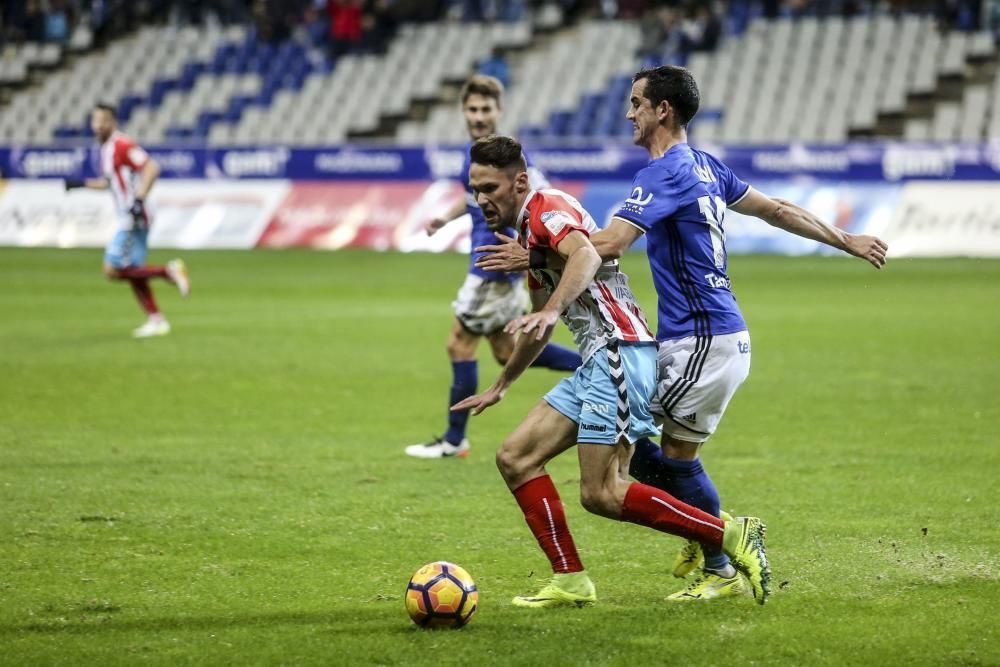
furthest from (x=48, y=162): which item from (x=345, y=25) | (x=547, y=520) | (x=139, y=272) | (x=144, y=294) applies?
(x=547, y=520)

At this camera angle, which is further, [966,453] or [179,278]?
[179,278]

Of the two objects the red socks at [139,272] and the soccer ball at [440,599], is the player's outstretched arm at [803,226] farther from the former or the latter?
the red socks at [139,272]

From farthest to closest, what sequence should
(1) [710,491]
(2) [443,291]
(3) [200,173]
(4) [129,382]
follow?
1. (3) [200,173]
2. (2) [443,291]
3. (4) [129,382]
4. (1) [710,491]

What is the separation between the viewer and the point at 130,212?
15969 millimetres

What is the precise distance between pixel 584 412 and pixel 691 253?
0.79m

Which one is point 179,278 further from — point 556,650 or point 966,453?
point 556,650

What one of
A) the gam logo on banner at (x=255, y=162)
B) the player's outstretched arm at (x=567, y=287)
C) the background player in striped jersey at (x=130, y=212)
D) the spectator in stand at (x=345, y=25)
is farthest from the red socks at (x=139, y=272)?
the spectator in stand at (x=345, y=25)

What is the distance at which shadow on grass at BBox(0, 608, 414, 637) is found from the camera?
17.4 feet

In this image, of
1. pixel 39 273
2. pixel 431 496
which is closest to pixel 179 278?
pixel 39 273

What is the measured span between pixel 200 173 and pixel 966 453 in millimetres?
22082

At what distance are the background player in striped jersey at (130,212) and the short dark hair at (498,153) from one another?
10807mm

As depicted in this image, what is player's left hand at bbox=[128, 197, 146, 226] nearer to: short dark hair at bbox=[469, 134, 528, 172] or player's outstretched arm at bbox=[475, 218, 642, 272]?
short dark hair at bbox=[469, 134, 528, 172]

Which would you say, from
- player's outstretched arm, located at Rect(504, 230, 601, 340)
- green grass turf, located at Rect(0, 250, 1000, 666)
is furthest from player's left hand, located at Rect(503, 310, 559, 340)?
green grass turf, located at Rect(0, 250, 1000, 666)

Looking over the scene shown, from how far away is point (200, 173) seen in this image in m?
28.8
